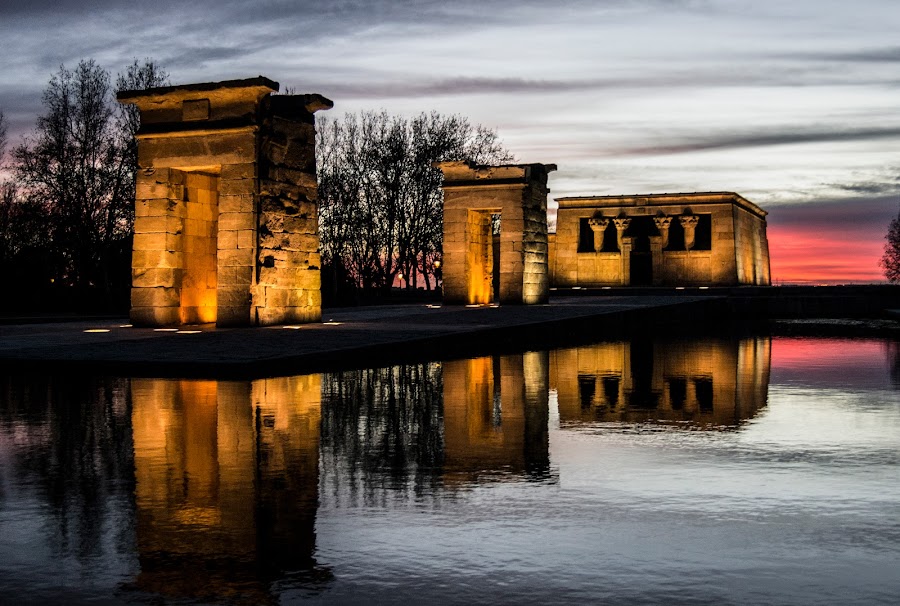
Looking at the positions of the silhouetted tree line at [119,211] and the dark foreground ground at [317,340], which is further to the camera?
the silhouetted tree line at [119,211]

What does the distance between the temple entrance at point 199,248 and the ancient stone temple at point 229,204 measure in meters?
0.03

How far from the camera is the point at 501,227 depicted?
35.7m

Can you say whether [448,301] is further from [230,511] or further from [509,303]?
[230,511]

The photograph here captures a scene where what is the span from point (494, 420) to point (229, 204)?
13.5 m

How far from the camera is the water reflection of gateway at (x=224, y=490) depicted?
4.61 meters

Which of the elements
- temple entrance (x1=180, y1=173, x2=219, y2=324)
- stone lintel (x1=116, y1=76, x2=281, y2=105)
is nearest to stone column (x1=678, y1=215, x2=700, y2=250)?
temple entrance (x1=180, y1=173, x2=219, y2=324)

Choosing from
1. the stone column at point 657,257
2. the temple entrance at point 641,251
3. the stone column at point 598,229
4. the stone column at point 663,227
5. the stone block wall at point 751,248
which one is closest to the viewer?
the stone column at point 663,227

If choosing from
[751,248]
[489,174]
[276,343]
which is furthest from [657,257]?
[276,343]

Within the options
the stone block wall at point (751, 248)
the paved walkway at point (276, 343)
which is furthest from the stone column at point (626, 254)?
the paved walkway at point (276, 343)

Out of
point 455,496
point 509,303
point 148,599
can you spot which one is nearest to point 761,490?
point 455,496

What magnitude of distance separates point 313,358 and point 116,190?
1178 inches

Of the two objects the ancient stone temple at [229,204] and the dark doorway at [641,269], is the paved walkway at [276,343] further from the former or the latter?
the dark doorway at [641,269]

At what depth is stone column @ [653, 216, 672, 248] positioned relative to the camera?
58.5 meters

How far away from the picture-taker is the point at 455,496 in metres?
6.15
